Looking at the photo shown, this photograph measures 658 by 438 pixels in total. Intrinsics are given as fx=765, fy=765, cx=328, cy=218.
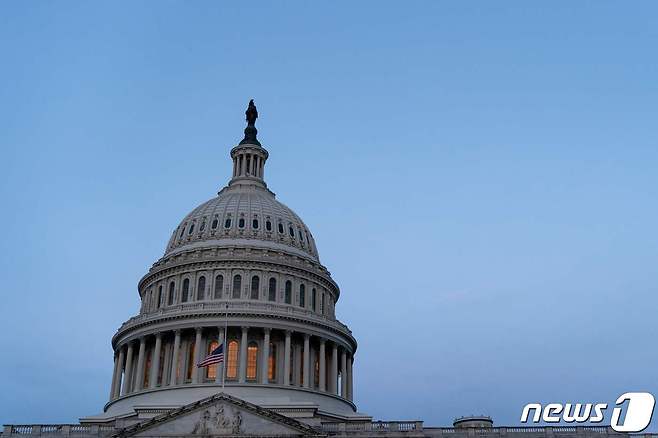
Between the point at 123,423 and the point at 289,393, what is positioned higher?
the point at 289,393

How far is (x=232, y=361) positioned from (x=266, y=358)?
3762 millimetres

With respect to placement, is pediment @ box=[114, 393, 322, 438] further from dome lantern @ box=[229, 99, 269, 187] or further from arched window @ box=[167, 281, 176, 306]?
dome lantern @ box=[229, 99, 269, 187]

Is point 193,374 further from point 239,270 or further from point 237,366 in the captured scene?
point 239,270

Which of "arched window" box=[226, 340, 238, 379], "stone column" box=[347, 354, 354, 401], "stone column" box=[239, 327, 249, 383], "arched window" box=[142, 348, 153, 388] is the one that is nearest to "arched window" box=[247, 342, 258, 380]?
"stone column" box=[239, 327, 249, 383]

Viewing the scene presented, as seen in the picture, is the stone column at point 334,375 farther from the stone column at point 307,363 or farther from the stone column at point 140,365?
the stone column at point 140,365

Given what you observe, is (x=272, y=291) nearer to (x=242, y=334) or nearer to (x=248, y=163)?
(x=242, y=334)

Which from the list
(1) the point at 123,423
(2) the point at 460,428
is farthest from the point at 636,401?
(1) the point at 123,423

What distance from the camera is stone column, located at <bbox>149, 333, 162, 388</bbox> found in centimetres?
8200

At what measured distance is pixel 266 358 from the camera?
268 ft

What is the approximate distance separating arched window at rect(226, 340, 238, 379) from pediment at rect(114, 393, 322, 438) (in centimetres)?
1620

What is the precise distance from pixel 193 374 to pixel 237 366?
4.75 m

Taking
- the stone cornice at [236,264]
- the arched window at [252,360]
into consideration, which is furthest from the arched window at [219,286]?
the arched window at [252,360]

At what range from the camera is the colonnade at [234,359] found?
81312mm

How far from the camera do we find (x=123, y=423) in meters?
67.4
